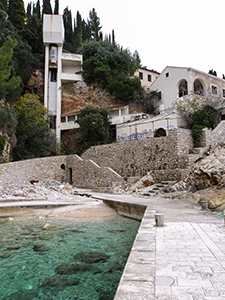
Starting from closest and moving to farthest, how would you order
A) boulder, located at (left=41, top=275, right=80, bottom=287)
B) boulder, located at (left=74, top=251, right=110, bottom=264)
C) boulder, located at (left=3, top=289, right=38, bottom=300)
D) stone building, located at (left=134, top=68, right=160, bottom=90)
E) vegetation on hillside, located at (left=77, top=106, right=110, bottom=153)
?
boulder, located at (left=3, top=289, right=38, bottom=300), boulder, located at (left=41, top=275, right=80, bottom=287), boulder, located at (left=74, top=251, right=110, bottom=264), vegetation on hillside, located at (left=77, top=106, right=110, bottom=153), stone building, located at (left=134, top=68, right=160, bottom=90)

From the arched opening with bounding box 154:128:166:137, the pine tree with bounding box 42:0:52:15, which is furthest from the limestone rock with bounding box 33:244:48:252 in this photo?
the pine tree with bounding box 42:0:52:15

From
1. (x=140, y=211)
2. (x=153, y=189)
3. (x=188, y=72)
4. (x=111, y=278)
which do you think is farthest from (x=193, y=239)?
(x=188, y=72)

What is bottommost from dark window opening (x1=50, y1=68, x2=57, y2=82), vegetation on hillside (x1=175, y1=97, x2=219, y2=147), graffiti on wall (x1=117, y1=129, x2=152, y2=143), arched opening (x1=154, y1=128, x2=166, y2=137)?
graffiti on wall (x1=117, y1=129, x2=152, y2=143)

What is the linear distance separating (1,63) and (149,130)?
1398 cm

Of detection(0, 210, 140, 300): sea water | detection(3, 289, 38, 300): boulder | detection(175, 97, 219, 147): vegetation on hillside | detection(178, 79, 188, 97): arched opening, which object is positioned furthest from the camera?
detection(178, 79, 188, 97): arched opening

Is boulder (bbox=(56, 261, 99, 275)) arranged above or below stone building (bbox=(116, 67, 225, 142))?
below

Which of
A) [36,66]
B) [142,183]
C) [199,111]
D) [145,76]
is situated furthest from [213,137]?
[36,66]

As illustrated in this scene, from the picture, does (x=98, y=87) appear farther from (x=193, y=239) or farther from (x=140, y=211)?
(x=193, y=239)

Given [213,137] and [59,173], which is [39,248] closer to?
[213,137]

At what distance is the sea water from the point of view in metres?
3.50

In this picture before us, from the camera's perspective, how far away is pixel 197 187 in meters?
12.1

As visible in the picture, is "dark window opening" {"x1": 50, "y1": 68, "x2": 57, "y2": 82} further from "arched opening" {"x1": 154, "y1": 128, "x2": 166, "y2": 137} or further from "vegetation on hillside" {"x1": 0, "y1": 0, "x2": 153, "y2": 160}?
"arched opening" {"x1": 154, "y1": 128, "x2": 166, "y2": 137}

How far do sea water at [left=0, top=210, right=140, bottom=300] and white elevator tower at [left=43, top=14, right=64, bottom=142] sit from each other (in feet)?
81.3

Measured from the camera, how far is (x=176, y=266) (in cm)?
285
